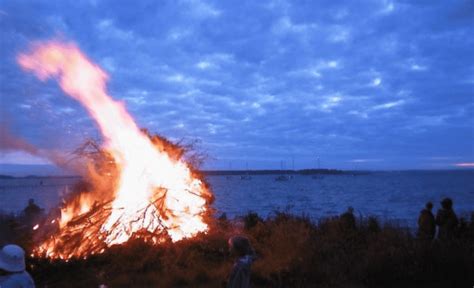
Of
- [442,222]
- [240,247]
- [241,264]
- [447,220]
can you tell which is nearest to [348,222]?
[442,222]

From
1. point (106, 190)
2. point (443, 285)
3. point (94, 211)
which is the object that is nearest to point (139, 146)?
point (106, 190)

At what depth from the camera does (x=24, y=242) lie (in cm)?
1058

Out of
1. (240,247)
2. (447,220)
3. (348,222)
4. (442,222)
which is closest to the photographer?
(240,247)

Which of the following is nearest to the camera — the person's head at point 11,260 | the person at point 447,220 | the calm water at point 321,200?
the person's head at point 11,260

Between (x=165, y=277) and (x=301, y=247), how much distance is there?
299cm

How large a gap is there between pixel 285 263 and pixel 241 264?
4.03 metres

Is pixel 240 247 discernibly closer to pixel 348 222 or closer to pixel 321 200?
pixel 348 222

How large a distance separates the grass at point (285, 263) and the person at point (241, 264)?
10.4ft

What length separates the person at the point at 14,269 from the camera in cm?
496

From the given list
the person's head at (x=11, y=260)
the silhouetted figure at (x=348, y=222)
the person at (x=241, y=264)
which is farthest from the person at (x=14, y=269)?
the silhouetted figure at (x=348, y=222)

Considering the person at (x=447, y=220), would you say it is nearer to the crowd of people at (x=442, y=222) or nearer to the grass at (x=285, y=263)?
the crowd of people at (x=442, y=222)

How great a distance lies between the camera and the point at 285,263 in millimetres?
9414

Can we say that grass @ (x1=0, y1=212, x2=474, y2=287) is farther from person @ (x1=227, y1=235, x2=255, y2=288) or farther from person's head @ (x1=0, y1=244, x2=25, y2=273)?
person's head @ (x1=0, y1=244, x2=25, y2=273)

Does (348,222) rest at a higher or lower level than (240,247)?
lower
